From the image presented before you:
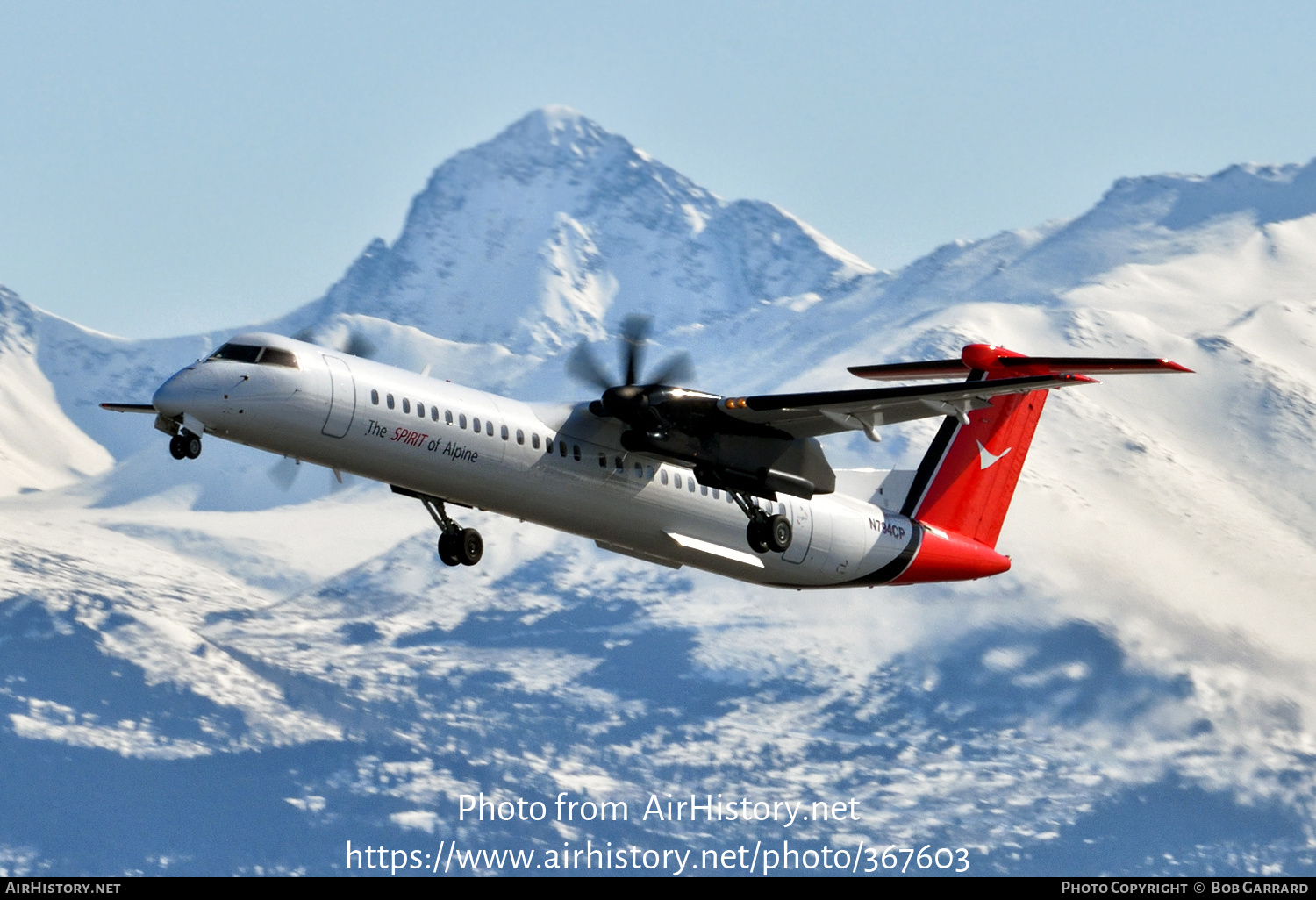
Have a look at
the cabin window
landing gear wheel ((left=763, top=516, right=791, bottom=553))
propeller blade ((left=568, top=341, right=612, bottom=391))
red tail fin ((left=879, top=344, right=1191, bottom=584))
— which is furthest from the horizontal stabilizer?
the cabin window

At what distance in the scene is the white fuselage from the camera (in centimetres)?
2822

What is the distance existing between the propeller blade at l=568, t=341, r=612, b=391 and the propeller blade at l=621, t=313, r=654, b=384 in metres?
0.46

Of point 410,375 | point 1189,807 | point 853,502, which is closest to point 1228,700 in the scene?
point 1189,807

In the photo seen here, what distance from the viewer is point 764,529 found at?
34344 millimetres

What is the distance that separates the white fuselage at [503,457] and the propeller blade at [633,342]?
4.23 ft

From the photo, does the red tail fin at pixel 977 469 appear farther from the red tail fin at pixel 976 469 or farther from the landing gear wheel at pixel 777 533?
the landing gear wheel at pixel 777 533

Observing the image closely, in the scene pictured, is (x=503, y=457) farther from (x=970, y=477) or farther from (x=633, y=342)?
(x=970, y=477)

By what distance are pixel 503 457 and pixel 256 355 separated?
486 cm

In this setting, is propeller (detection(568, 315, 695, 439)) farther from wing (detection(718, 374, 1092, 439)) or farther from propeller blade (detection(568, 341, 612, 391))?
wing (detection(718, 374, 1092, 439))

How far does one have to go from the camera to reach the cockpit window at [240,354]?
28344 mm

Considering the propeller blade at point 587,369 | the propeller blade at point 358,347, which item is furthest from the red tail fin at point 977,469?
the propeller blade at point 358,347

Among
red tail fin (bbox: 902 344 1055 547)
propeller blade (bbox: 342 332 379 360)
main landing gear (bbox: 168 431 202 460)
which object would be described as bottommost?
main landing gear (bbox: 168 431 202 460)

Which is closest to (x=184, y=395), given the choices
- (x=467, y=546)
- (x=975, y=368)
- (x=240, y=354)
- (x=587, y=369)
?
(x=240, y=354)
